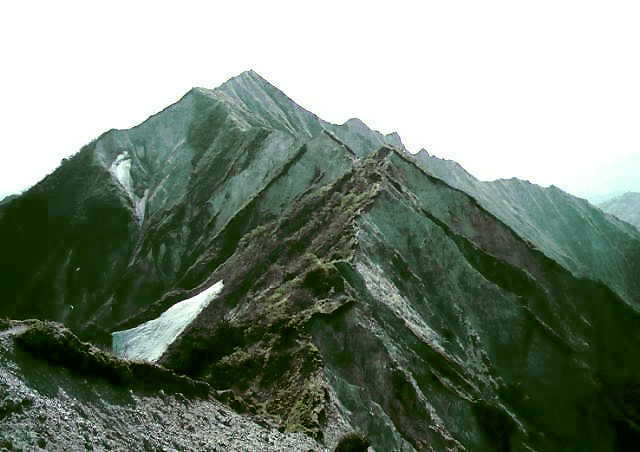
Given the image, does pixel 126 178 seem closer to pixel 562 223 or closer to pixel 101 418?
pixel 101 418

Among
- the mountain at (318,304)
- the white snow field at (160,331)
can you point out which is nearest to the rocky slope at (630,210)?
the mountain at (318,304)

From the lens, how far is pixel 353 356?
99.2 feet

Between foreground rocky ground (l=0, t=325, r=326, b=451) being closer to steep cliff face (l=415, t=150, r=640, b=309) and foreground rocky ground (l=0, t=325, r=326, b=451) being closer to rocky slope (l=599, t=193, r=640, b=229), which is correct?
steep cliff face (l=415, t=150, r=640, b=309)

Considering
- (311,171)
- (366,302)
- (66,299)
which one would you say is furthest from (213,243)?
(366,302)

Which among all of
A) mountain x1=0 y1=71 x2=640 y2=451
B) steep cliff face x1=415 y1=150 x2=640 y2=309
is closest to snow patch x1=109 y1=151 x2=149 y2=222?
mountain x1=0 y1=71 x2=640 y2=451

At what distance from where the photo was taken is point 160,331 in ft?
135

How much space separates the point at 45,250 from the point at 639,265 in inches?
3461

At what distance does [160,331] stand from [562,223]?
92511 mm

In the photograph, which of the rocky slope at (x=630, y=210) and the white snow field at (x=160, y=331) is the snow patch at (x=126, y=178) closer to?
the white snow field at (x=160, y=331)

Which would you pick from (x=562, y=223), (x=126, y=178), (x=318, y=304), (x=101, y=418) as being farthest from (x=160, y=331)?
(x=562, y=223)

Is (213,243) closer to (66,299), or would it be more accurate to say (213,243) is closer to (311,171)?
(311,171)

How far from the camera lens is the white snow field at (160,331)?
38787 mm

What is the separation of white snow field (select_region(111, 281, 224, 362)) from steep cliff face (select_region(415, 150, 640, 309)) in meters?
61.7

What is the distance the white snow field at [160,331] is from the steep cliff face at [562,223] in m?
61.7
